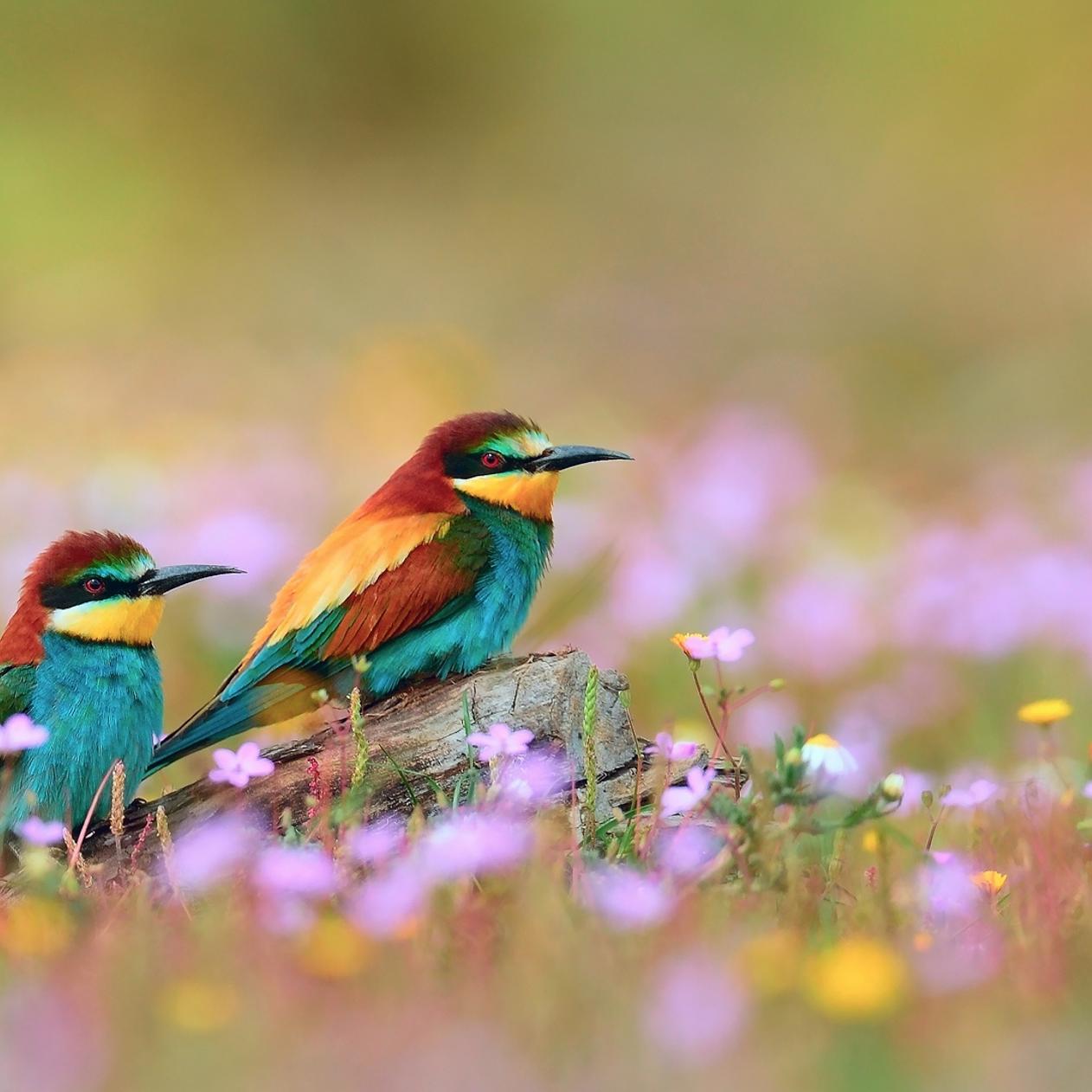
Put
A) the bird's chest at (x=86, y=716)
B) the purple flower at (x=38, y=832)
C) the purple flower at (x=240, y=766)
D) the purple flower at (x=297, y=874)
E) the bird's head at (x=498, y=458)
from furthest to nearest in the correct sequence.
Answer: the bird's head at (x=498, y=458)
the bird's chest at (x=86, y=716)
the purple flower at (x=240, y=766)
the purple flower at (x=38, y=832)
the purple flower at (x=297, y=874)

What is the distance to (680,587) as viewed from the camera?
4.57m

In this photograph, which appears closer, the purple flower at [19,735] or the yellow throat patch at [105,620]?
the purple flower at [19,735]

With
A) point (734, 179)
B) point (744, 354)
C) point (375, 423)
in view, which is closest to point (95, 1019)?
point (375, 423)

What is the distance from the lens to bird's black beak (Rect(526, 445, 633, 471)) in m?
3.52

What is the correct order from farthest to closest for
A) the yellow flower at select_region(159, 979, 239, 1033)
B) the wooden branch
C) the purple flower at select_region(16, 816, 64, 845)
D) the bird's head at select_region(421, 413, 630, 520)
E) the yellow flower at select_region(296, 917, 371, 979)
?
the bird's head at select_region(421, 413, 630, 520) → the wooden branch → the purple flower at select_region(16, 816, 64, 845) → the yellow flower at select_region(296, 917, 371, 979) → the yellow flower at select_region(159, 979, 239, 1033)

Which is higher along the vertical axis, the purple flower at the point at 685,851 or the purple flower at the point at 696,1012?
the purple flower at the point at 685,851

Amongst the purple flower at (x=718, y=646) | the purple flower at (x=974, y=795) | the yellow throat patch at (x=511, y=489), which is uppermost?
the yellow throat patch at (x=511, y=489)

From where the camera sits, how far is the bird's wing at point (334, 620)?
325 centimetres

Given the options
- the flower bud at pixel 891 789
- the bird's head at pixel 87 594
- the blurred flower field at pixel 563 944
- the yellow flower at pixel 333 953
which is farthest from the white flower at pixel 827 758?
the bird's head at pixel 87 594

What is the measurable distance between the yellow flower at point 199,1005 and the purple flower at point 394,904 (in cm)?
18

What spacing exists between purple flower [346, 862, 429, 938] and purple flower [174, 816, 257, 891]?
0.28 meters

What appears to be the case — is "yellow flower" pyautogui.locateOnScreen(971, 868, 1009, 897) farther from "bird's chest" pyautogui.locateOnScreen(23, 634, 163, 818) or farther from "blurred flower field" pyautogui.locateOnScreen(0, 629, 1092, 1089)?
"bird's chest" pyautogui.locateOnScreen(23, 634, 163, 818)

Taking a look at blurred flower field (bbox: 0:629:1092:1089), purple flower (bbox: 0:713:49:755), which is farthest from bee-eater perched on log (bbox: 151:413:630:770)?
purple flower (bbox: 0:713:49:755)

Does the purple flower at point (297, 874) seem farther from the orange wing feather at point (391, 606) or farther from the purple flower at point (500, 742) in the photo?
the orange wing feather at point (391, 606)
